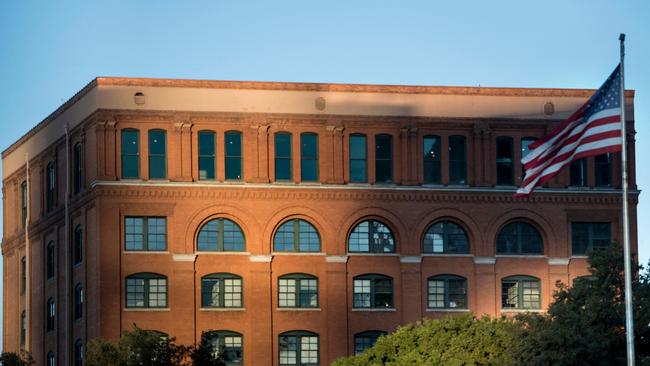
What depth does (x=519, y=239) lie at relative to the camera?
10375 centimetres

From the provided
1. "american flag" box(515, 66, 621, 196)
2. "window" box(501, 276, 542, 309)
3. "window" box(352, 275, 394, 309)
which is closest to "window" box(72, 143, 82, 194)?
"window" box(352, 275, 394, 309)

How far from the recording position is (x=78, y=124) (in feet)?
335

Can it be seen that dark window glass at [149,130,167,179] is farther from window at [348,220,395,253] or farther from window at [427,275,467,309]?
window at [427,275,467,309]

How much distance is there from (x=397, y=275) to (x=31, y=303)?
904 inches

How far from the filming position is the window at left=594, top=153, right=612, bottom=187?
104312mm

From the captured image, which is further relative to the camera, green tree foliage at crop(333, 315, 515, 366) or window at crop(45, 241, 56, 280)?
window at crop(45, 241, 56, 280)

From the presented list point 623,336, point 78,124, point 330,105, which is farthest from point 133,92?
point 623,336

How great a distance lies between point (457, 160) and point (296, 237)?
9.88m

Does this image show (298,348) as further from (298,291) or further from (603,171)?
(603,171)

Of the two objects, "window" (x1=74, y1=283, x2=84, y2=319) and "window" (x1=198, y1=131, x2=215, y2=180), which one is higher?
"window" (x1=198, y1=131, x2=215, y2=180)

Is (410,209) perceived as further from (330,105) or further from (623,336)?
(623,336)

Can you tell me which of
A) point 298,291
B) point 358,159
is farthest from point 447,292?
point 358,159

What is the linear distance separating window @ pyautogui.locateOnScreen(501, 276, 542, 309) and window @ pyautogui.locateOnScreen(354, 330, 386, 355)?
290 inches

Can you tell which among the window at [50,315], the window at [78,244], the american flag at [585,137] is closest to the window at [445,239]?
the window at [78,244]
